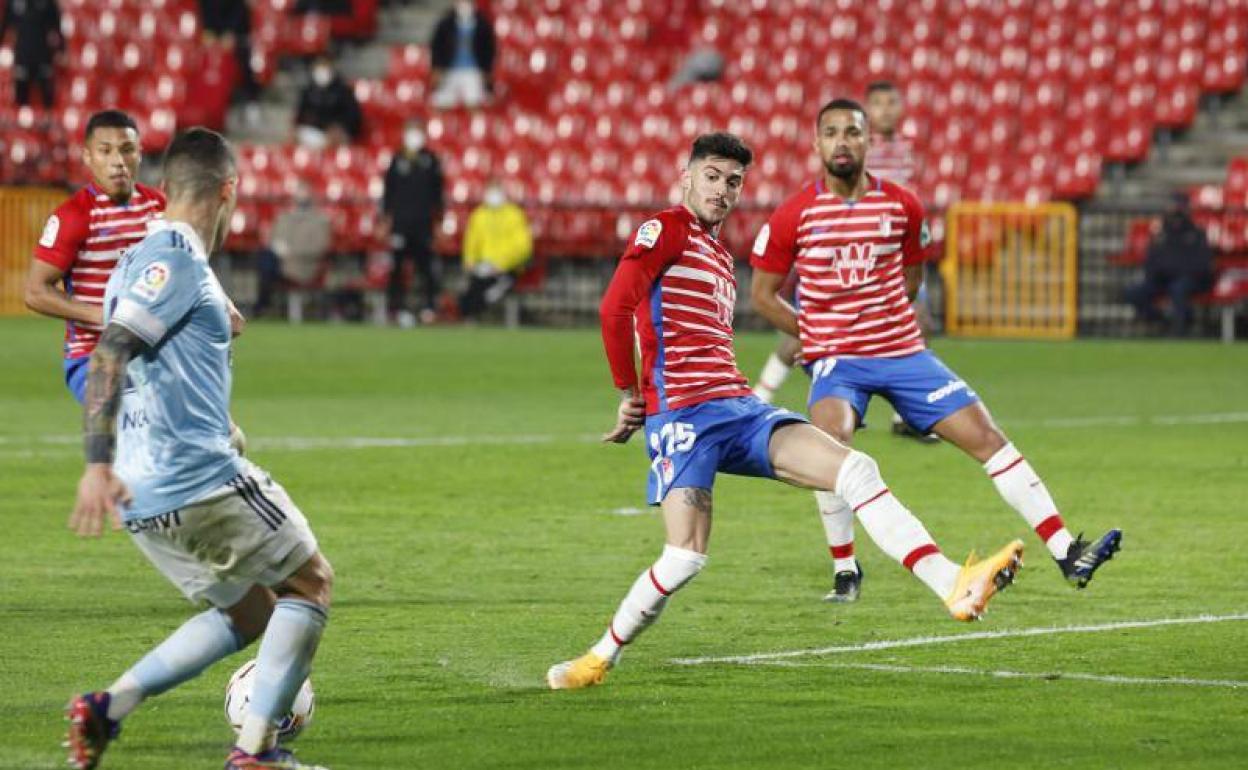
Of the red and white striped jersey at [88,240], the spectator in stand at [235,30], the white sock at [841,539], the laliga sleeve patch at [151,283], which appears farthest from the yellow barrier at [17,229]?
the laliga sleeve patch at [151,283]

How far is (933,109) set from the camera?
104 ft

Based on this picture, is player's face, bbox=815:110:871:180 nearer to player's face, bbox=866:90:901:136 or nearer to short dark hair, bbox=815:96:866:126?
short dark hair, bbox=815:96:866:126

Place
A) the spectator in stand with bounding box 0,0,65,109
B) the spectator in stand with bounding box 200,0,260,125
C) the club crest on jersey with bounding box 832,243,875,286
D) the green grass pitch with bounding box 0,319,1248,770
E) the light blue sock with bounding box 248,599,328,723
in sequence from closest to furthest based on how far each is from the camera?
the light blue sock with bounding box 248,599,328,723 < the green grass pitch with bounding box 0,319,1248,770 < the club crest on jersey with bounding box 832,243,875,286 < the spectator in stand with bounding box 0,0,65,109 < the spectator in stand with bounding box 200,0,260,125

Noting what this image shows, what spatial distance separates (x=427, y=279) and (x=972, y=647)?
2204 centimetres

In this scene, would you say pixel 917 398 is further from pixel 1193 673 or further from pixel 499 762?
pixel 499 762

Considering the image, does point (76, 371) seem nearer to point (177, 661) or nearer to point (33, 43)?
point (177, 661)

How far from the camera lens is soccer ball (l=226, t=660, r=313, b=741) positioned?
7.38 metres

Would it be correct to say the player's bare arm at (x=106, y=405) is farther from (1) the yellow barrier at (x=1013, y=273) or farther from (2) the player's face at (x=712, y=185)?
(1) the yellow barrier at (x=1013, y=273)

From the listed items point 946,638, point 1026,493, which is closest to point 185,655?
point 946,638

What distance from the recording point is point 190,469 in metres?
6.80

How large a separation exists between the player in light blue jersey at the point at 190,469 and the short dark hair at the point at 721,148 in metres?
2.25

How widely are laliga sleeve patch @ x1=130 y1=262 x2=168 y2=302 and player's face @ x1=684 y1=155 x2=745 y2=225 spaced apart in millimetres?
2605

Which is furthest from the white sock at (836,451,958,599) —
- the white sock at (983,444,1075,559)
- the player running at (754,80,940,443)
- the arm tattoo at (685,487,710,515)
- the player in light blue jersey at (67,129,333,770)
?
the player running at (754,80,940,443)

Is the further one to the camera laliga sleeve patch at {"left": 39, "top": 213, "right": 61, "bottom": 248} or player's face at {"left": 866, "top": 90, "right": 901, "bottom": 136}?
player's face at {"left": 866, "top": 90, "right": 901, "bottom": 136}
